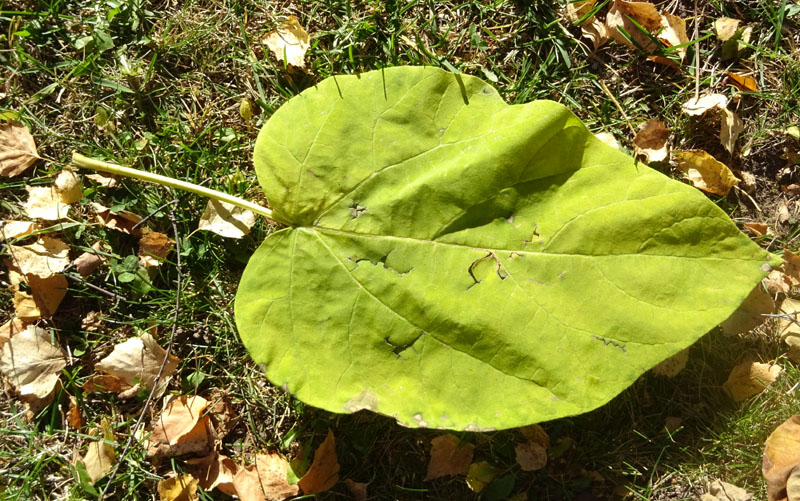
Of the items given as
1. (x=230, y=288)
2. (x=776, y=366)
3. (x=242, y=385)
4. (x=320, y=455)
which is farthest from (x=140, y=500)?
(x=776, y=366)

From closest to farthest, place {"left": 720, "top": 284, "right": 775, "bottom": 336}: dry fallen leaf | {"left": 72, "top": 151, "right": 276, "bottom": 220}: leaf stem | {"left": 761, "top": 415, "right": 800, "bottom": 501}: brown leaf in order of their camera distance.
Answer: {"left": 72, "top": 151, "right": 276, "bottom": 220}: leaf stem, {"left": 761, "top": 415, "right": 800, "bottom": 501}: brown leaf, {"left": 720, "top": 284, "right": 775, "bottom": 336}: dry fallen leaf

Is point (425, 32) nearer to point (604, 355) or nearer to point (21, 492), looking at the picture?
point (604, 355)

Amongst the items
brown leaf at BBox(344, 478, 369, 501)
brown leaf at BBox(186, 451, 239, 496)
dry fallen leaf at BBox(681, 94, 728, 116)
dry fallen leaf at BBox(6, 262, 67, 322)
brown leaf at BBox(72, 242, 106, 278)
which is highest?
dry fallen leaf at BBox(681, 94, 728, 116)

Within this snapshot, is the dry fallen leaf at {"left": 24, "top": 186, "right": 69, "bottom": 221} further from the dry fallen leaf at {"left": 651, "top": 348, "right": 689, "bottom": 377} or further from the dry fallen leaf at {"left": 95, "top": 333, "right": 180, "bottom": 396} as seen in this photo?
the dry fallen leaf at {"left": 651, "top": 348, "right": 689, "bottom": 377}

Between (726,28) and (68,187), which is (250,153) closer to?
(68,187)

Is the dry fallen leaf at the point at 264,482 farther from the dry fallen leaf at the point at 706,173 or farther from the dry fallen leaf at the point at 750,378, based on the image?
the dry fallen leaf at the point at 706,173

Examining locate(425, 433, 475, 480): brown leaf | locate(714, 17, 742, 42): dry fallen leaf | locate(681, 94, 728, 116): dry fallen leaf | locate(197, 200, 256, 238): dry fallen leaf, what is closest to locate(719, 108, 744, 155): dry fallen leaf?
locate(681, 94, 728, 116): dry fallen leaf

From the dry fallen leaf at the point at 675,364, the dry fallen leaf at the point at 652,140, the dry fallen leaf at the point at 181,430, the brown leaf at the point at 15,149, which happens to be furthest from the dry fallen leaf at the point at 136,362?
the dry fallen leaf at the point at 652,140
